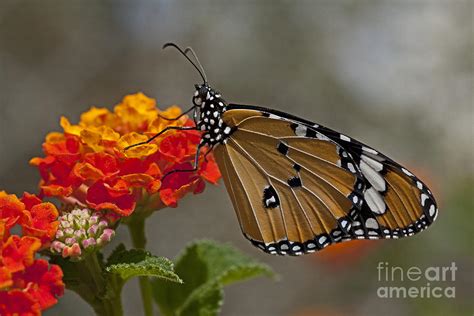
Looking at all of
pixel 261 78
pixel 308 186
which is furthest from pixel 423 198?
pixel 261 78

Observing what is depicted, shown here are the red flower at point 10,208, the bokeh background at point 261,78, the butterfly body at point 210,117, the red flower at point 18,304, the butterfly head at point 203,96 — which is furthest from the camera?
the bokeh background at point 261,78

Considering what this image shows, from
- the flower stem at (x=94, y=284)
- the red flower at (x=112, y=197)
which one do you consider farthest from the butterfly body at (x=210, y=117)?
the flower stem at (x=94, y=284)

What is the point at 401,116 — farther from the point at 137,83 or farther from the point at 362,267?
the point at 137,83

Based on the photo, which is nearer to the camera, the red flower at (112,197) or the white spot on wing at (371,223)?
the red flower at (112,197)

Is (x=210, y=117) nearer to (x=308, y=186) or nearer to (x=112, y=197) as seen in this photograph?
(x=308, y=186)

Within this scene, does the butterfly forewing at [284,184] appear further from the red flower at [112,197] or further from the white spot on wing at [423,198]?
the red flower at [112,197]

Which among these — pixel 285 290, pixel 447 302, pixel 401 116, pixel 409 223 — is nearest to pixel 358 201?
pixel 409 223

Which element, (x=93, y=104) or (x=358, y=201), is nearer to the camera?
(x=358, y=201)
